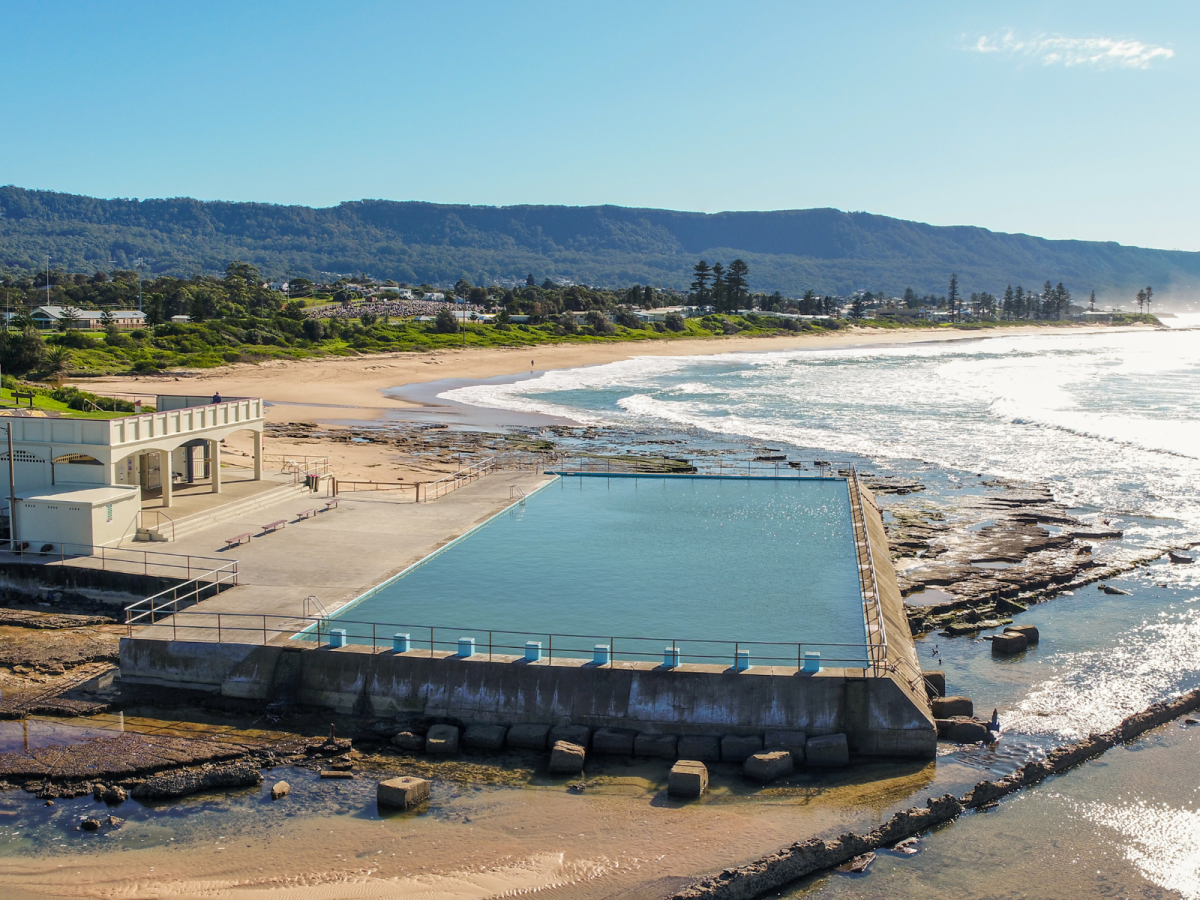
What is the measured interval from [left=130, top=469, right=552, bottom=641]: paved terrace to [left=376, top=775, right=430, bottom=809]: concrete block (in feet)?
14.4

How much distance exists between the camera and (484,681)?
47.3 ft

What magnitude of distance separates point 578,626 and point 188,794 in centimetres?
647

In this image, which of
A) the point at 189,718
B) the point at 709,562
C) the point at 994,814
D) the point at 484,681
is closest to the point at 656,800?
the point at 484,681

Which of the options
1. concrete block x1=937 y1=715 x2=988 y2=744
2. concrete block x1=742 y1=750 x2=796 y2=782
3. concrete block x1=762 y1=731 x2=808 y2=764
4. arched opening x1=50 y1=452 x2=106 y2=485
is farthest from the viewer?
arched opening x1=50 y1=452 x2=106 y2=485

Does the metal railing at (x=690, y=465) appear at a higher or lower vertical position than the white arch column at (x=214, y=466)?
lower

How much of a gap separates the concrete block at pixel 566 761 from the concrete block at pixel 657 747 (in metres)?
0.88

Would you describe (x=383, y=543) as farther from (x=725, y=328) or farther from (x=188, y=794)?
(x=725, y=328)

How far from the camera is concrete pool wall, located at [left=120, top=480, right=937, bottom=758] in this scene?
13859mm

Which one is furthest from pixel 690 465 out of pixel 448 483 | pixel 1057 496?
pixel 1057 496

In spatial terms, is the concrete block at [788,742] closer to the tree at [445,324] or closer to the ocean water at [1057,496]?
the ocean water at [1057,496]

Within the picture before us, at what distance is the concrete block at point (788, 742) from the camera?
13.5 m

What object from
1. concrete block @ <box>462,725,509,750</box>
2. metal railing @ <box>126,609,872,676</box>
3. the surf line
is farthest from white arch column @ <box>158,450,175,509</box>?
the surf line

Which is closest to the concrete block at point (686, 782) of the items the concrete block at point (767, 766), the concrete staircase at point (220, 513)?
the concrete block at point (767, 766)

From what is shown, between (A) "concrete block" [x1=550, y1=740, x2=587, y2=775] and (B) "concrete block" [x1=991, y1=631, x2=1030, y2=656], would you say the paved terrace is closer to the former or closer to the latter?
(A) "concrete block" [x1=550, y1=740, x2=587, y2=775]
